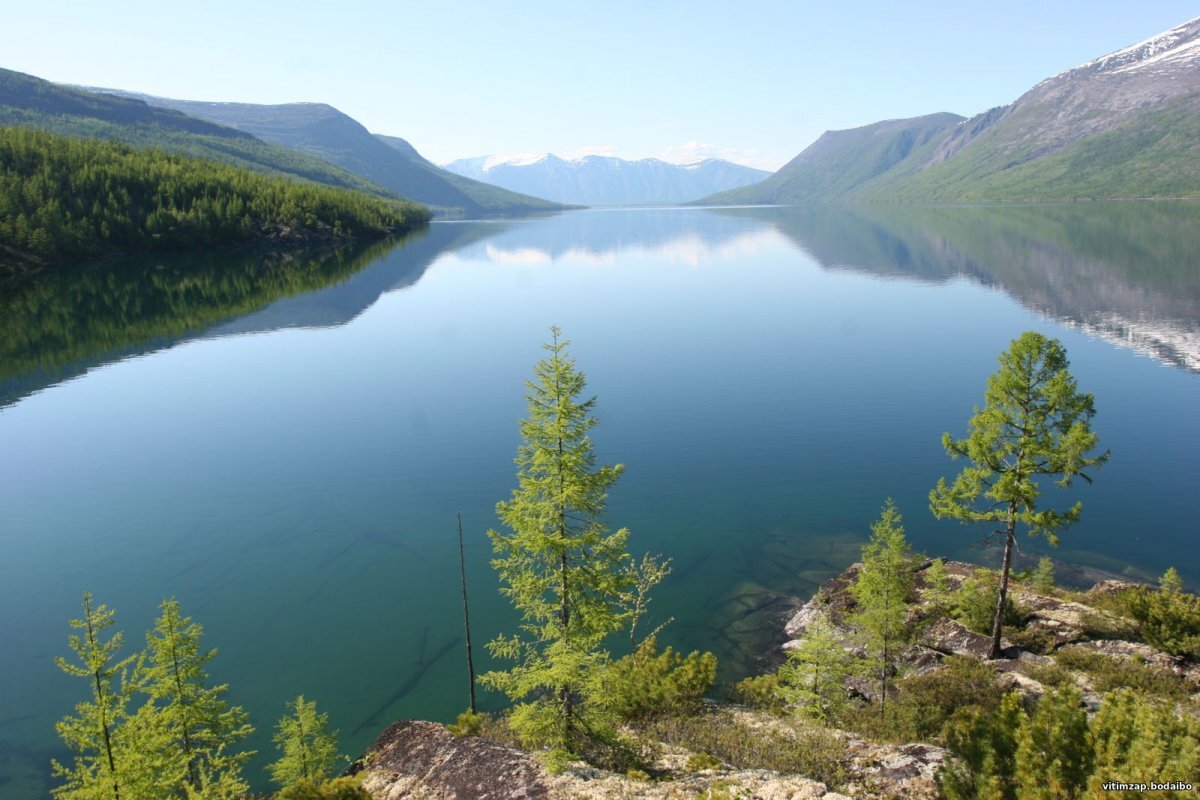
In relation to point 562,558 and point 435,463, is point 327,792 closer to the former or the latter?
point 562,558

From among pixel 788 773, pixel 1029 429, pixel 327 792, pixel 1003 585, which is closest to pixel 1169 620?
pixel 1003 585

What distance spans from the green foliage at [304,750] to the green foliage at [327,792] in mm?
4601

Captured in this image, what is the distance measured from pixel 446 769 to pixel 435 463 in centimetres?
3521

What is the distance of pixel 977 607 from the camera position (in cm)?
3116

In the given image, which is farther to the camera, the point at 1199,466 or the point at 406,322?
the point at 406,322

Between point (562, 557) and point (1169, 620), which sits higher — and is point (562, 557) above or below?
above

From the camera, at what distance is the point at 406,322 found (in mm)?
115250

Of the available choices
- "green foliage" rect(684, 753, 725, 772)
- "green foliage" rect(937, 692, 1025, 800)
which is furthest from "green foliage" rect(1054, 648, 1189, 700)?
"green foliage" rect(684, 753, 725, 772)

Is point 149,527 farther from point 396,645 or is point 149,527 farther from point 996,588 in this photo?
point 996,588

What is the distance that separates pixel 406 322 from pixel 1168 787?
A: 4471 inches

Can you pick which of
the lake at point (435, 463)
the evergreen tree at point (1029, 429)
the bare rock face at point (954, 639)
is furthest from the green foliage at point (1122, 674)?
the lake at point (435, 463)

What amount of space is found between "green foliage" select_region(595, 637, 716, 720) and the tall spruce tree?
3.44 metres

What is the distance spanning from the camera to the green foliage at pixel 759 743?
2041 cm

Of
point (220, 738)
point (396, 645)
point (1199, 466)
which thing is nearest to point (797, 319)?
point (1199, 466)
